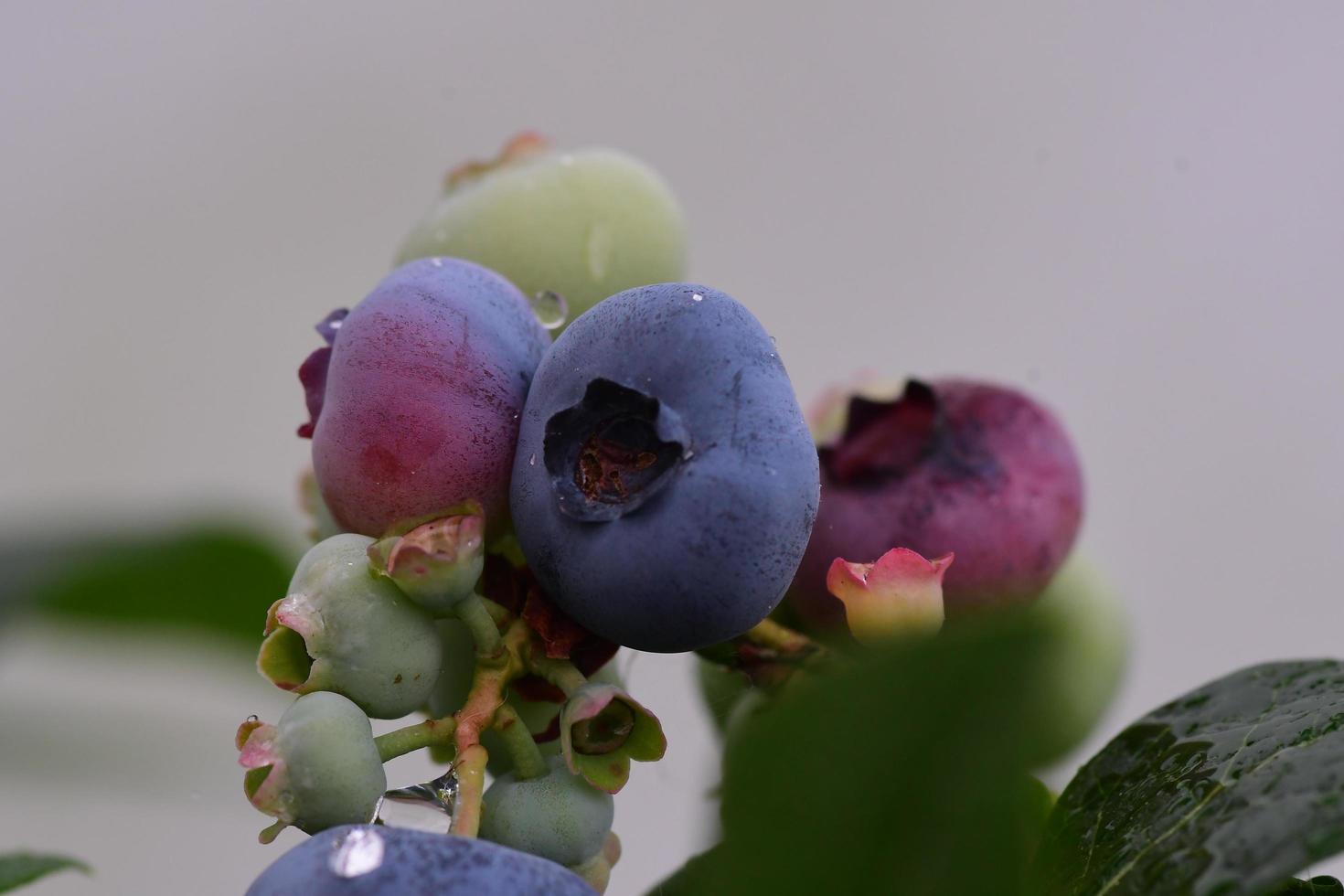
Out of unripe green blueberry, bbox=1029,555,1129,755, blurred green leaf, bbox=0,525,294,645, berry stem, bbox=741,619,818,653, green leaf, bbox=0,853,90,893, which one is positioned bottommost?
blurred green leaf, bbox=0,525,294,645

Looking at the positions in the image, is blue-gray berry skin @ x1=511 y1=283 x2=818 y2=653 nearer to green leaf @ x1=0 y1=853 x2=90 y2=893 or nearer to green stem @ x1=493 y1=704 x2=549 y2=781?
green stem @ x1=493 y1=704 x2=549 y2=781

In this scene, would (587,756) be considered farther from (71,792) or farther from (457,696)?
(71,792)

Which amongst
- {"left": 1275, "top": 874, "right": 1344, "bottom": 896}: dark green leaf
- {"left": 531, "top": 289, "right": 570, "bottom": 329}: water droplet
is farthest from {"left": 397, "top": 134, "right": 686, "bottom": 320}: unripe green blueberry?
{"left": 1275, "top": 874, "right": 1344, "bottom": 896}: dark green leaf

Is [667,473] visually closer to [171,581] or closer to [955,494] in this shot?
[955,494]

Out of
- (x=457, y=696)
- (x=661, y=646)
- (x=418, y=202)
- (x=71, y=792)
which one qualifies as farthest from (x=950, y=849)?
(x=418, y=202)

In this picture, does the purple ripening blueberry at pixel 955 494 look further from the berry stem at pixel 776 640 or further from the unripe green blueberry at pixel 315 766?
the unripe green blueberry at pixel 315 766
